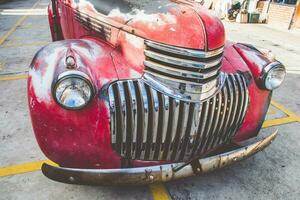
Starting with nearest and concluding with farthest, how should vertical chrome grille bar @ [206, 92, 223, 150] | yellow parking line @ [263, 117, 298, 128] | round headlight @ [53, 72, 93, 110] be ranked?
round headlight @ [53, 72, 93, 110]
vertical chrome grille bar @ [206, 92, 223, 150]
yellow parking line @ [263, 117, 298, 128]

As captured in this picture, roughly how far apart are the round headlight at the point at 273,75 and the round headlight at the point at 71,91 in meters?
1.73

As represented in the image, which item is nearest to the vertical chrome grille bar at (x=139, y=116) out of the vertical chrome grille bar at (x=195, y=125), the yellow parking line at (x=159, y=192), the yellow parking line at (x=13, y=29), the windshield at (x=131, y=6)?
the vertical chrome grille bar at (x=195, y=125)

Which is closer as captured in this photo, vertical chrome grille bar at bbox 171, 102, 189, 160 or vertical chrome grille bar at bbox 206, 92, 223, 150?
vertical chrome grille bar at bbox 171, 102, 189, 160

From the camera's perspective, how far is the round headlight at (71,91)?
6.83 ft

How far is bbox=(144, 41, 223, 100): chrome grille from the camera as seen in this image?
228 cm

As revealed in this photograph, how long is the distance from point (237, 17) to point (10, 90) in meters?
10.3

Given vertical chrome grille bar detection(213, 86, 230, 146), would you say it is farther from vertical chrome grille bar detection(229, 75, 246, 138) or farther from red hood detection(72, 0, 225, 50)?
red hood detection(72, 0, 225, 50)

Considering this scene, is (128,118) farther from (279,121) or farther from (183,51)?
(279,121)

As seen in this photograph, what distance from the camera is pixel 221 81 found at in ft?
8.34

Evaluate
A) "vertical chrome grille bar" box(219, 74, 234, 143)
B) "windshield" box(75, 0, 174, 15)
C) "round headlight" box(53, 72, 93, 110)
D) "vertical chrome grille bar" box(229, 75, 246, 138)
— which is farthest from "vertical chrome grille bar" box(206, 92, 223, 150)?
"round headlight" box(53, 72, 93, 110)

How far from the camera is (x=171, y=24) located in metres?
A: 2.38

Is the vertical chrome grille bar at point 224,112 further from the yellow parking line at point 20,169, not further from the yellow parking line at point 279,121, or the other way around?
the yellow parking line at point 20,169

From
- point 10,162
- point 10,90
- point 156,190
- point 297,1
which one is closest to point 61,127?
point 156,190

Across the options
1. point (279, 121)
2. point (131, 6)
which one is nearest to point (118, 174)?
A: point (131, 6)
